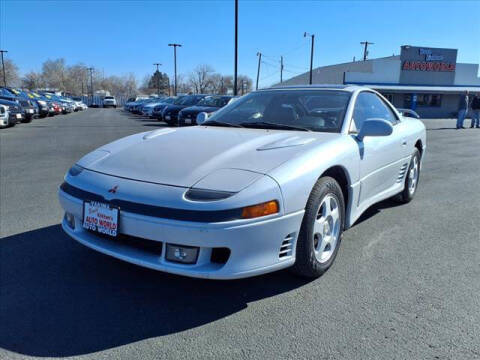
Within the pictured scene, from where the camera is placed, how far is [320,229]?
109 inches

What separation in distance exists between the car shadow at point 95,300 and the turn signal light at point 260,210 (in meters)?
0.69

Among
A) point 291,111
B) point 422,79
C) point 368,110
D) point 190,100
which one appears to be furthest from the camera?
point 422,79

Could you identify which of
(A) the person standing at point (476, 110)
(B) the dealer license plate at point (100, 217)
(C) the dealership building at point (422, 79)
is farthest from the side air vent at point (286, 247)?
(C) the dealership building at point (422, 79)

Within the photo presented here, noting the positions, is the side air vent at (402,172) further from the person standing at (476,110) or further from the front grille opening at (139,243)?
the person standing at (476,110)

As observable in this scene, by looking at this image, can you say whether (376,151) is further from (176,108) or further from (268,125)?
(176,108)

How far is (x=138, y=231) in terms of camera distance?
231 centimetres

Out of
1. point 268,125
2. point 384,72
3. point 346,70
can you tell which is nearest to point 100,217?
point 268,125

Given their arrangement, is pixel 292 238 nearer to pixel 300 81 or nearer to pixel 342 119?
pixel 342 119

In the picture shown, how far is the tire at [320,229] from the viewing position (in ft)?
8.46

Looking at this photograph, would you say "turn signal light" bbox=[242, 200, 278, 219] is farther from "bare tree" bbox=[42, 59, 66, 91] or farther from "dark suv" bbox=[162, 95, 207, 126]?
"bare tree" bbox=[42, 59, 66, 91]

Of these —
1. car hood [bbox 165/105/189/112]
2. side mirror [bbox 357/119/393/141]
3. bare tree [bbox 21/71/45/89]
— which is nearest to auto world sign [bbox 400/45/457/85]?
car hood [bbox 165/105/189/112]

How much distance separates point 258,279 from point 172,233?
96 cm

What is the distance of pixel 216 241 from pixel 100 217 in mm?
819

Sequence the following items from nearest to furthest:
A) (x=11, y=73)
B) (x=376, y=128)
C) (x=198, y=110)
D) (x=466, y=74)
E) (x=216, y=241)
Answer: (x=216, y=241), (x=376, y=128), (x=198, y=110), (x=466, y=74), (x=11, y=73)
